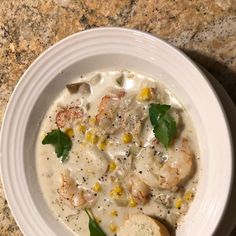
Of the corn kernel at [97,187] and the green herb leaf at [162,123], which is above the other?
the green herb leaf at [162,123]

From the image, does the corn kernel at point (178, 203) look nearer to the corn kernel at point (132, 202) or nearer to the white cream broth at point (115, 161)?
the white cream broth at point (115, 161)

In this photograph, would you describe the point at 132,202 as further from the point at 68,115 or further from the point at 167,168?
the point at 68,115

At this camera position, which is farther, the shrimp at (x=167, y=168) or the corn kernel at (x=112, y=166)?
the corn kernel at (x=112, y=166)

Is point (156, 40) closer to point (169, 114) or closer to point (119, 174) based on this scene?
point (169, 114)

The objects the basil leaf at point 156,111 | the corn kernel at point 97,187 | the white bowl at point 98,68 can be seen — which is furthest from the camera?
the corn kernel at point 97,187

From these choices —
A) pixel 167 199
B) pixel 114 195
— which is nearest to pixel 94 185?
pixel 114 195

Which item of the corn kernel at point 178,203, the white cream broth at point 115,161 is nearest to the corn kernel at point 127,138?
the white cream broth at point 115,161

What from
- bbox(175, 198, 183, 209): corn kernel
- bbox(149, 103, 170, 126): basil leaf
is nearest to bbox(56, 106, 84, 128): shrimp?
bbox(149, 103, 170, 126): basil leaf

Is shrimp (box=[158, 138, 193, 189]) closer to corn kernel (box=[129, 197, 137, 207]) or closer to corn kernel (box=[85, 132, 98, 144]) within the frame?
corn kernel (box=[129, 197, 137, 207])
